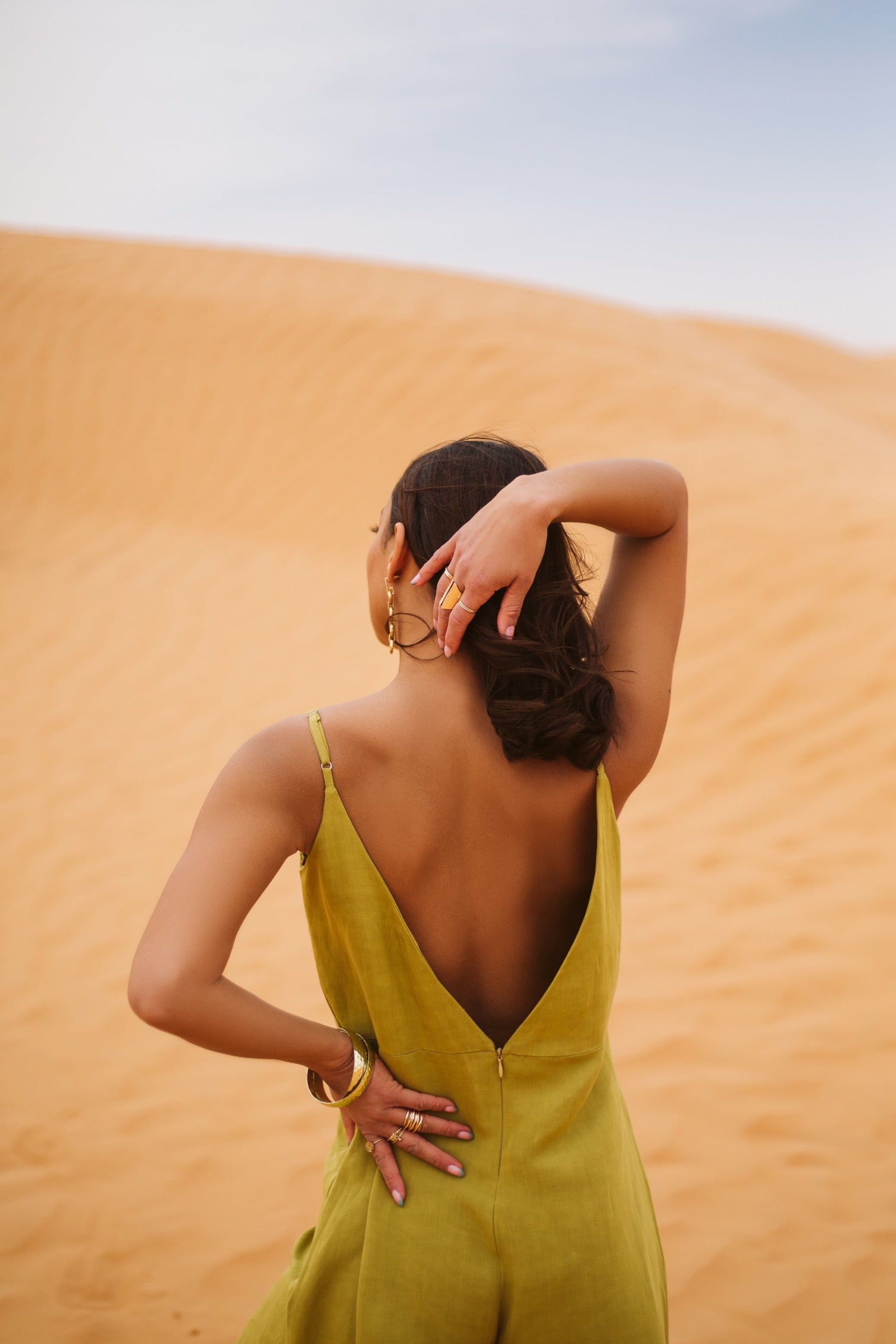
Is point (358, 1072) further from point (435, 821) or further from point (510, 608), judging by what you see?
point (510, 608)

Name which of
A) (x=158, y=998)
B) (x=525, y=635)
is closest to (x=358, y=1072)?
(x=158, y=998)

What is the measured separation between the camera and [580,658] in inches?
56.7

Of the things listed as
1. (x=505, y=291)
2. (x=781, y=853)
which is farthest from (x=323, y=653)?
(x=505, y=291)

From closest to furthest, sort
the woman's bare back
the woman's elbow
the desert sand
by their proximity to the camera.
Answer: the woman's elbow → the woman's bare back → the desert sand

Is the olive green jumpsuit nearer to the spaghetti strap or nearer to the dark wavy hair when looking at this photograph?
the spaghetti strap

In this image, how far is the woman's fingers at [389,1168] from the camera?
1403 millimetres

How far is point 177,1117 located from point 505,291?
43.8 feet

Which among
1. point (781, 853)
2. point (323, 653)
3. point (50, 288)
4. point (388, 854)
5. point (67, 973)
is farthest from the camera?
point (50, 288)

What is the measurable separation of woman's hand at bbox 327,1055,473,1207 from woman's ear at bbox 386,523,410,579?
69cm

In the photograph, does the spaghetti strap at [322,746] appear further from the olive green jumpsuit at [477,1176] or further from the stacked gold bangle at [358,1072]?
the stacked gold bangle at [358,1072]

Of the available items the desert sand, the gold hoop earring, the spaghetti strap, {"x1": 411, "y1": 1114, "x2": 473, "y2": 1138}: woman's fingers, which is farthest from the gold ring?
the desert sand

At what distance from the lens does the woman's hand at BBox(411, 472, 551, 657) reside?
1283mm

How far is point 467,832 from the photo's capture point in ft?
4.55

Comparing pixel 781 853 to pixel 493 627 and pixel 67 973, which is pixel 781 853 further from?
pixel 493 627
